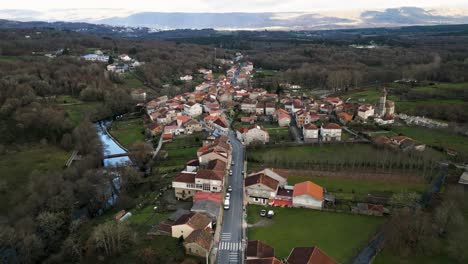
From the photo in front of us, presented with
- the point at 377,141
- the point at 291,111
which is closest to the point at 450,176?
the point at 377,141

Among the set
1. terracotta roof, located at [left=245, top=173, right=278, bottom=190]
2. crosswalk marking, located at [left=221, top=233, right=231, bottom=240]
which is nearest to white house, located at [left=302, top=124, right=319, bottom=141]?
terracotta roof, located at [left=245, top=173, right=278, bottom=190]

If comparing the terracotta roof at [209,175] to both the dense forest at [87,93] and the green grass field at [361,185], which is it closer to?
the green grass field at [361,185]

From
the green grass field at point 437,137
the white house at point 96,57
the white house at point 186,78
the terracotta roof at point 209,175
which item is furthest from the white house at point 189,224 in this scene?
the white house at point 96,57

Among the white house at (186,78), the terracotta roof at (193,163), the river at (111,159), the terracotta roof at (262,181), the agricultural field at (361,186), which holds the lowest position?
the river at (111,159)

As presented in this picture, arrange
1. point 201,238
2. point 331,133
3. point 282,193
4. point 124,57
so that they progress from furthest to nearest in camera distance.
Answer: point 124,57 < point 331,133 < point 282,193 < point 201,238

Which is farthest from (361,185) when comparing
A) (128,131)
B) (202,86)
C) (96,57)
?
(96,57)

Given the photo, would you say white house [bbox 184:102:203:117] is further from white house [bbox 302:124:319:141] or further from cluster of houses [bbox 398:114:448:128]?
cluster of houses [bbox 398:114:448:128]

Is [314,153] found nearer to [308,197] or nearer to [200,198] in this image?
[308,197]
